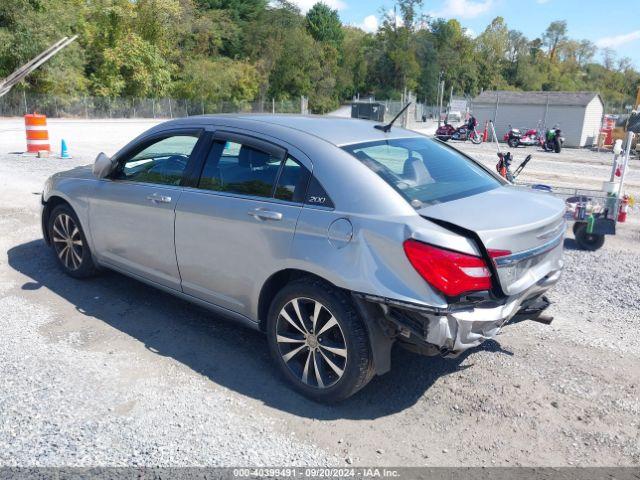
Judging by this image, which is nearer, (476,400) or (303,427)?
(303,427)

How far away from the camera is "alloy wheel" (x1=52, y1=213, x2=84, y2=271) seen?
5.13 m

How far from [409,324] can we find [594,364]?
6.01 feet

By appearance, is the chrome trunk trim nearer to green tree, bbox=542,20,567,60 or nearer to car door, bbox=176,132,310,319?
car door, bbox=176,132,310,319

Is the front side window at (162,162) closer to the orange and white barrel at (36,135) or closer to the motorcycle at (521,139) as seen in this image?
the orange and white barrel at (36,135)

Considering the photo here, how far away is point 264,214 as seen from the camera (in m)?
3.45

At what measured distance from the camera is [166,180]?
4.24 meters

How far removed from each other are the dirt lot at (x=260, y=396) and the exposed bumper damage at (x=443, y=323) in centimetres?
50

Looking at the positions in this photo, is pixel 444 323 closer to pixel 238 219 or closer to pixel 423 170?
pixel 423 170

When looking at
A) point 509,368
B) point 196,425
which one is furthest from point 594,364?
point 196,425

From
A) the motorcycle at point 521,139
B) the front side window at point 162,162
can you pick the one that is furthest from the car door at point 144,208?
the motorcycle at point 521,139

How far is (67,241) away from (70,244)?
44 mm

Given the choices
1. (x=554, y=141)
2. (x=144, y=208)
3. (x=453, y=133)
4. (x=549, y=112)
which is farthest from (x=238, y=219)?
(x=549, y=112)

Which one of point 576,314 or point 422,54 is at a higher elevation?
point 422,54

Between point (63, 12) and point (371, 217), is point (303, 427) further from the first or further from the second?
point (63, 12)
